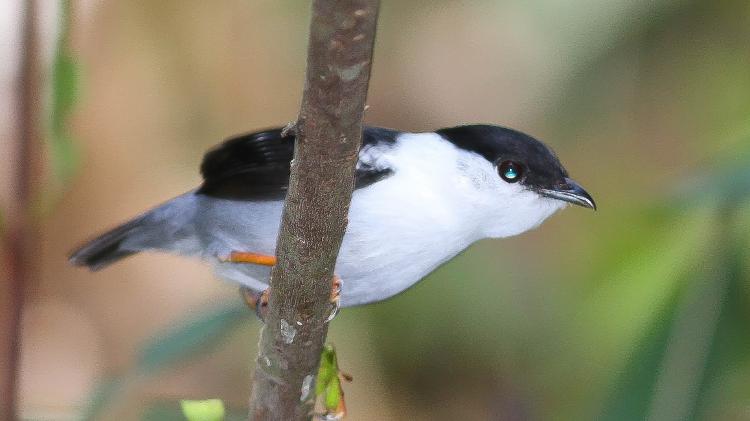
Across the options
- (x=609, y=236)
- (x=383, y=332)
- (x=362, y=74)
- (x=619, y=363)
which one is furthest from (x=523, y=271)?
(x=362, y=74)

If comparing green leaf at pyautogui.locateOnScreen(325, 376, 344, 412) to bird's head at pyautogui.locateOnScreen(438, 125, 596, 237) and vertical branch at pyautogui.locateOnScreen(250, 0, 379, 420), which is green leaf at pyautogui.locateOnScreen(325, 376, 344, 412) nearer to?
vertical branch at pyautogui.locateOnScreen(250, 0, 379, 420)

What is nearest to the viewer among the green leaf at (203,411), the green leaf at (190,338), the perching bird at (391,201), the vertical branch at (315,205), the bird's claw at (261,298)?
the vertical branch at (315,205)

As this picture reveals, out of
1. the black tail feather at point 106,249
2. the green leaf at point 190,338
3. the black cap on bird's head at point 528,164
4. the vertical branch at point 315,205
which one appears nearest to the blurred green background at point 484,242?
the green leaf at point 190,338

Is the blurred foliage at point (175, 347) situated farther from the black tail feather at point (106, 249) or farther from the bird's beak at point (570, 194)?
the bird's beak at point (570, 194)

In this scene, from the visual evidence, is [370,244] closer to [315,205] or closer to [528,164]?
[528,164]

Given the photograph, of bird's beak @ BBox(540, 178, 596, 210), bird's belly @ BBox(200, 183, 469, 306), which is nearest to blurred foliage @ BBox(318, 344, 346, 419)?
bird's belly @ BBox(200, 183, 469, 306)

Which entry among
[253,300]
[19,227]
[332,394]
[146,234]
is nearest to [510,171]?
[253,300]

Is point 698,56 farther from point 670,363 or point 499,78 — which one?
point 670,363
